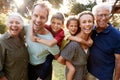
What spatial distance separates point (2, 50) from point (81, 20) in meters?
1.00

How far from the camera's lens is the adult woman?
363 centimetres

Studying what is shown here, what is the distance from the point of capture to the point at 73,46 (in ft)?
12.0

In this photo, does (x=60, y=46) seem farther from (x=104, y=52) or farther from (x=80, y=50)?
(x=104, y=52)

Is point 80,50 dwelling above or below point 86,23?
below

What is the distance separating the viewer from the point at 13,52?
133 inches

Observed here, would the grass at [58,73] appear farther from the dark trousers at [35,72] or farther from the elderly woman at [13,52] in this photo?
the elderly woman at [13,52]

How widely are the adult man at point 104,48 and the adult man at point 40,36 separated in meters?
0.52

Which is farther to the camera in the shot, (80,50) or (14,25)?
(80,50)

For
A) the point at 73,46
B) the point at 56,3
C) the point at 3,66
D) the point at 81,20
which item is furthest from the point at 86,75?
the point at 56,3

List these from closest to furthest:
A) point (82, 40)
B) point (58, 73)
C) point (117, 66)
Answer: point (82, 40), point (117, 66), point (58, 73)

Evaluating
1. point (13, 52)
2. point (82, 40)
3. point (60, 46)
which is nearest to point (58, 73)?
point (60, 46)

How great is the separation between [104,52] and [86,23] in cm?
47

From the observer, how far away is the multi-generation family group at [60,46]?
3.42 meters

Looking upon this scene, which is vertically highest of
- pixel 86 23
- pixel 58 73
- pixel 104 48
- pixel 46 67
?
pixel 86 23
